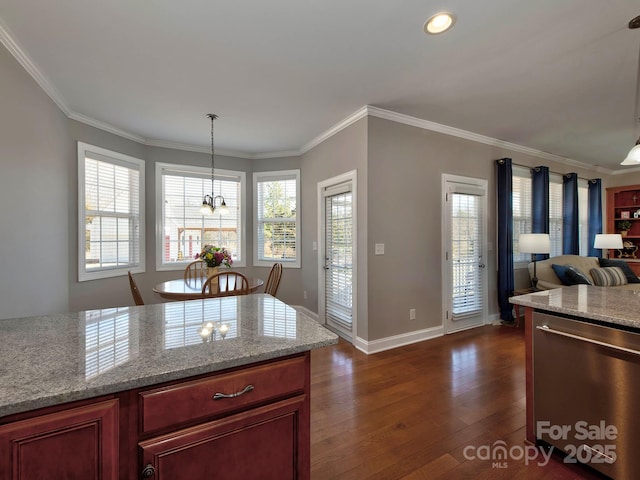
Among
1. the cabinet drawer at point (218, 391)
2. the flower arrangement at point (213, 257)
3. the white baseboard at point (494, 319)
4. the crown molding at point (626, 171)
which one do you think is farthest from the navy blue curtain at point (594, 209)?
the cabinet drawer at point (218, 391)

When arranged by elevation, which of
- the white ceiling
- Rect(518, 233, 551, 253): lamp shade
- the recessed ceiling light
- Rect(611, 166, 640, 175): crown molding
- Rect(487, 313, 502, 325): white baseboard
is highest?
the white ceiling

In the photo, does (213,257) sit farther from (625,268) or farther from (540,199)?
(625,268)

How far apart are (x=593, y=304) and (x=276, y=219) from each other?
398cm

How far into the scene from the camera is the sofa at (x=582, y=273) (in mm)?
4060

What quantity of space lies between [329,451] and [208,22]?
2848 millimetres

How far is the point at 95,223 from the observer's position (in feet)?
11.6

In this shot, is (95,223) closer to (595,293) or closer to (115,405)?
(115,405)

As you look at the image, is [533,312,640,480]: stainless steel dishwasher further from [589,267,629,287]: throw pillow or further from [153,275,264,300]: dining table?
[589,267,629,287]: throw pillow

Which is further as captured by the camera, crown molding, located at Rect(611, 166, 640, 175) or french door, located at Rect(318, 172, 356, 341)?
crown molding, located at Rect(611, 166, 640, 175)

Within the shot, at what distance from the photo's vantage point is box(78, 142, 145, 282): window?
3.36 meters

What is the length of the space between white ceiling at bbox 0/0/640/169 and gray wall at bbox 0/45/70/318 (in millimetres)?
264

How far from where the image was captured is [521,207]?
4605 mm

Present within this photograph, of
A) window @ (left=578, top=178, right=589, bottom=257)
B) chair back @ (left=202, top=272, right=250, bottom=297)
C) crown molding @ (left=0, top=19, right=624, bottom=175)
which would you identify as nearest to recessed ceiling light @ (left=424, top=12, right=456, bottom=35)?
crown molding @ (left=0, top=19, right=624, bottom=175)

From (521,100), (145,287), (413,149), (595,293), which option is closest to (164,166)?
(145,287)
